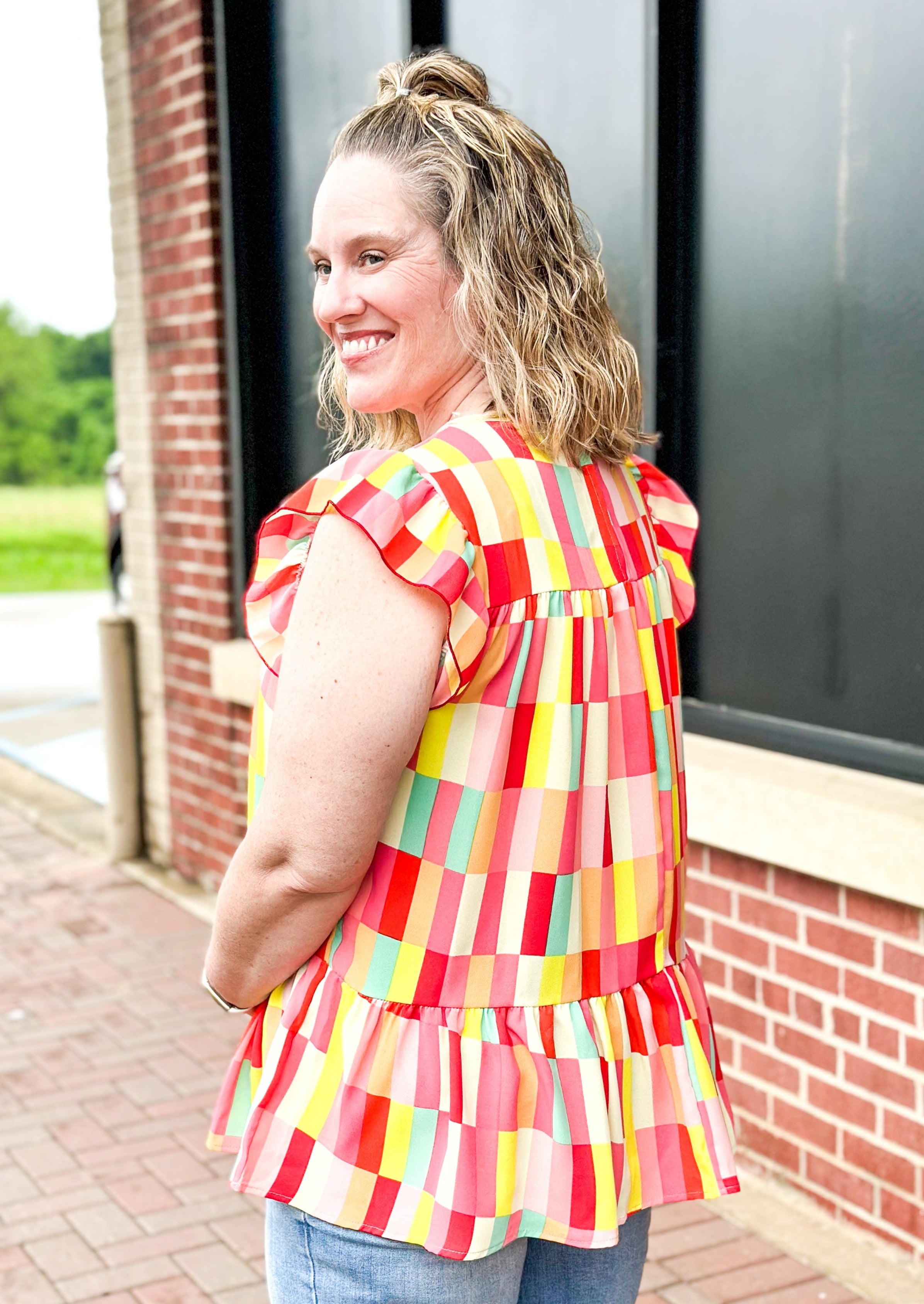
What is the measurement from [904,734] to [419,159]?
2.04m

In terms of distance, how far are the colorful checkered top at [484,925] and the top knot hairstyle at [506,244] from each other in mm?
65

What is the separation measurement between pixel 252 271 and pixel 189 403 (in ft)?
1.87

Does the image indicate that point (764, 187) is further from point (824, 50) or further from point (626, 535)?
point (626, 535)

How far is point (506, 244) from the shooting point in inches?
56.6

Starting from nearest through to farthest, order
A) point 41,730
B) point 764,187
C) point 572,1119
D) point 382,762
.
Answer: point 382,762, point 572,1119, point 764,187, point 41,730

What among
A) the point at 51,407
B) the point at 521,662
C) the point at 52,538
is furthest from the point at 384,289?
the point at 51,407

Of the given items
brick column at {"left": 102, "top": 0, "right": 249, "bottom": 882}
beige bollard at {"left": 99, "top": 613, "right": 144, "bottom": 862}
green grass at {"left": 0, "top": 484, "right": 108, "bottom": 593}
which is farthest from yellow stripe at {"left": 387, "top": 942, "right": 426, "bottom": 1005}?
green grass at {"left": 0, "top": 484, "right": 108, "bottom": 593}

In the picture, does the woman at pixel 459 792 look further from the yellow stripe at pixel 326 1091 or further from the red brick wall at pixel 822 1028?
the red brick wall at pixel 822 1028

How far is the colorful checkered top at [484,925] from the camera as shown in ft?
4.32

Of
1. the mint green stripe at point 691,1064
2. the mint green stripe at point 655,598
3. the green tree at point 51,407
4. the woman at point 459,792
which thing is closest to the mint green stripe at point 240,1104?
the woman at point 459,792

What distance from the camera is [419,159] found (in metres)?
1.43

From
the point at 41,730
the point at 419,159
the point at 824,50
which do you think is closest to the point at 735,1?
the point at 824,50

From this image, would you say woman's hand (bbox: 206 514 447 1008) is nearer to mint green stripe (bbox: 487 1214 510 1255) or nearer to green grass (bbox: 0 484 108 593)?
mint green stripe (bbox: 487 1214 510 1255)

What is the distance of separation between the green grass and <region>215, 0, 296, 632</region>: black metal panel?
537 inches
